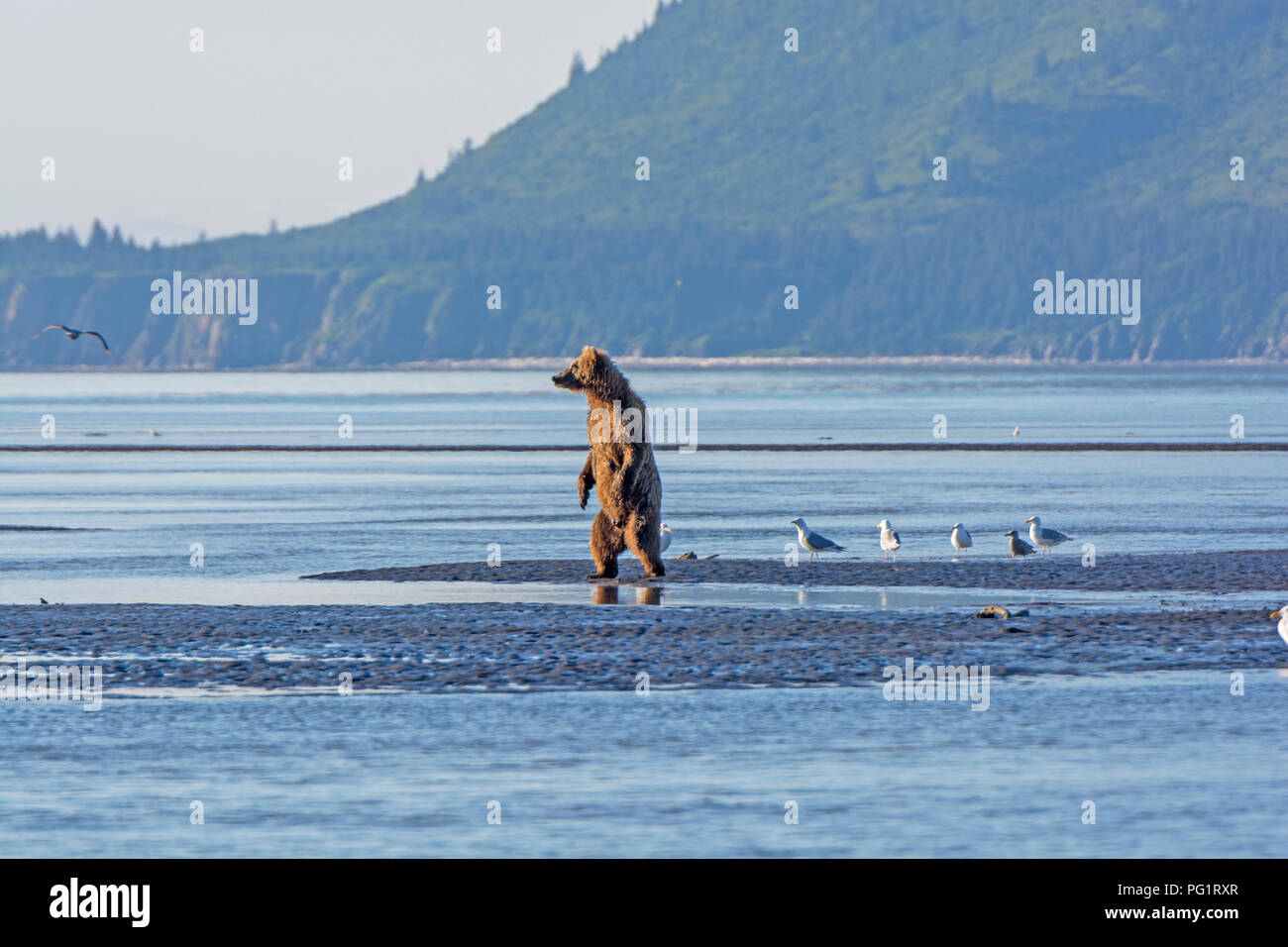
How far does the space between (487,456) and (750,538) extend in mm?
38568

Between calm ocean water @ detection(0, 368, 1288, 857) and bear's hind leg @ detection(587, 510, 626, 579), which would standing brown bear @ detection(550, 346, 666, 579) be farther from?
calm ocean water @ detection(0, 368, 1288, 857)

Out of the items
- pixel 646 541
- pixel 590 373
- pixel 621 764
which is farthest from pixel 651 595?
pixel 621 764

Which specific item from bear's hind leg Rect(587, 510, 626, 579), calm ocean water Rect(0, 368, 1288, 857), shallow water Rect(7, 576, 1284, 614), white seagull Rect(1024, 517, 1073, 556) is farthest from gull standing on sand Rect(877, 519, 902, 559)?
bear's hind leg Rect(587, 510, 626, 579)

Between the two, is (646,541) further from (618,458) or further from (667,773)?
(667,773)

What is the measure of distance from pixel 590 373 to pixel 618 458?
118 cm

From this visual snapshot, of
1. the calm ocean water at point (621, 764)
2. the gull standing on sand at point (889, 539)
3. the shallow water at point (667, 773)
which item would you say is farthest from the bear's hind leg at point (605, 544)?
the shallow water at point (667, 773)

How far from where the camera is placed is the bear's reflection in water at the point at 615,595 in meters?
25.5

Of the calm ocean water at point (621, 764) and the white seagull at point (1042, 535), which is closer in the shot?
the calm ocean water at point (621, 764)

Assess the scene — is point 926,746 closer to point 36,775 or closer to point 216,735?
point 216,735

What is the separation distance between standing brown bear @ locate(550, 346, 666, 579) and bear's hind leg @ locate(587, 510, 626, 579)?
13 millimetres

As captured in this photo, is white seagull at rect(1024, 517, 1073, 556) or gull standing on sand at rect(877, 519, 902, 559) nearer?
gull standing on sand at rect(877, 519, 902, 559)

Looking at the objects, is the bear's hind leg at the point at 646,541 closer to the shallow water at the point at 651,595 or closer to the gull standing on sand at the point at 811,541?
the shallow water at the point at 651,595

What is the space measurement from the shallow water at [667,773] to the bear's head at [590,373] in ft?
29.2

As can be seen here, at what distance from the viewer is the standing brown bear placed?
89.0ft
